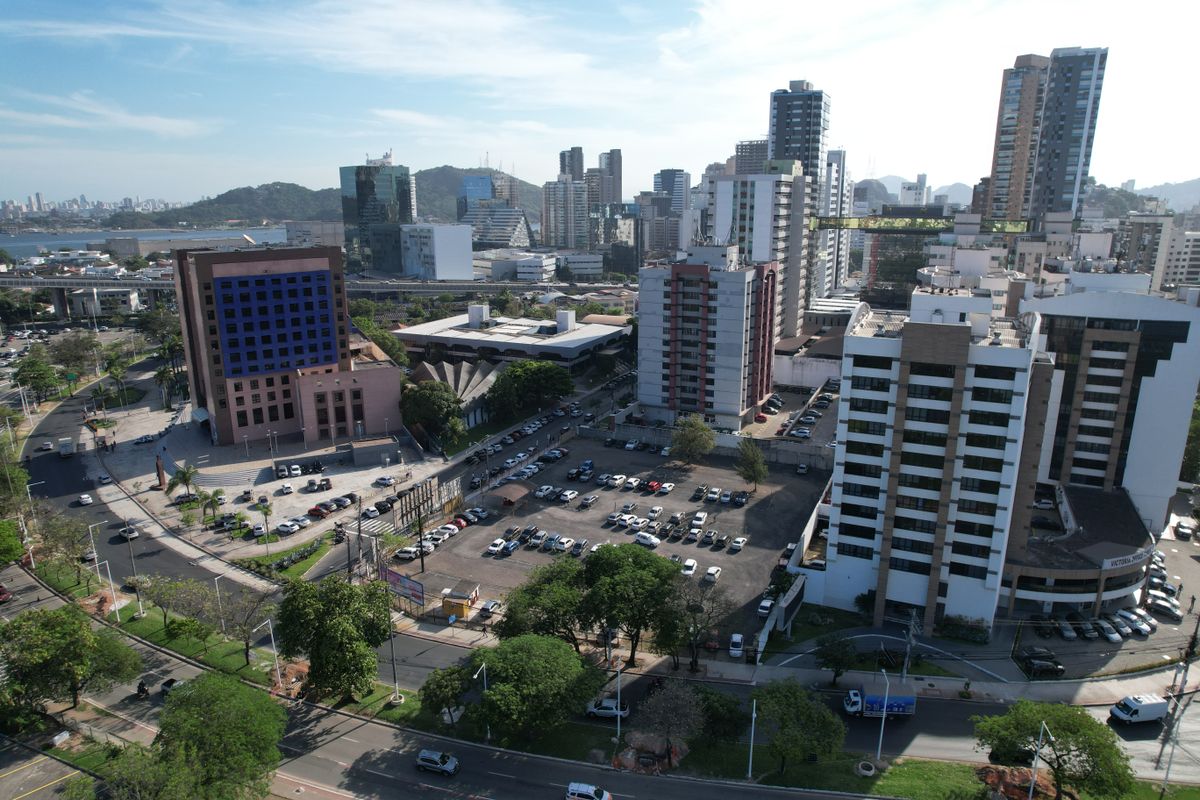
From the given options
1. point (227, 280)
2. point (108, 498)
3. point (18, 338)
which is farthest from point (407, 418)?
point (18, 338)

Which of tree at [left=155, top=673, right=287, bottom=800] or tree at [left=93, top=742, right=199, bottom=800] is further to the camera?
tree at [left=155, top=673, right=287, bottom=800]

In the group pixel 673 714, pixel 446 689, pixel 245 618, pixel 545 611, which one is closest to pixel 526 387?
pixel 245 618

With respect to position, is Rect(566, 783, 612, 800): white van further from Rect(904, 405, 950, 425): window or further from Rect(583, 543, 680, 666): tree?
Rect(904, 405, 950, 425): window

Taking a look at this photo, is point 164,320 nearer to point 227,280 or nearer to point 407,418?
point 227,280

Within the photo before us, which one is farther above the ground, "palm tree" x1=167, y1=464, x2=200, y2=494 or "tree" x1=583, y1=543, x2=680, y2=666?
"tree" x1=583, y1=543, x2=680, y2=666

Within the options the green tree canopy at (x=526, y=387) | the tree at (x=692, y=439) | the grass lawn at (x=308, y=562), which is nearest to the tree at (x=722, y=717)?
the grass lawn at (x=308, y=562)

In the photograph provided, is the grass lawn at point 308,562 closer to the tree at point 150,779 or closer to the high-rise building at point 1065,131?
the tree at point 150,779

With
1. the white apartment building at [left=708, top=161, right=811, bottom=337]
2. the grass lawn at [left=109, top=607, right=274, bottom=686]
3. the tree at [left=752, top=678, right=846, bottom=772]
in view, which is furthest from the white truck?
the white apartment building at [left=708, top=161, right=811, bottom=337]
